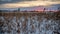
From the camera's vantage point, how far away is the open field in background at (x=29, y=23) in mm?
1213

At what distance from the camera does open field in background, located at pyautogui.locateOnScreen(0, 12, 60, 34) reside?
3.98ft

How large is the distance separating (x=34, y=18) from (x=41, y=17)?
2.3 inches

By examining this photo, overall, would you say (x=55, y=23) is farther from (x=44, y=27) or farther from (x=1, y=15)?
(x=1, y=15)

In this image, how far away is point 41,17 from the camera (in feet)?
4.00

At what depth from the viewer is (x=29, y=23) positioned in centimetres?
124

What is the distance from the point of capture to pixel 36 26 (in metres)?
1.24

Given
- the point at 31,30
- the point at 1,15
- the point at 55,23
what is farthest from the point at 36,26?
the point at 1,15

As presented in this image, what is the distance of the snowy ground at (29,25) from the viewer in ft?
4.02

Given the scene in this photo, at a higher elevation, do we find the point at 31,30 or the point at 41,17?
the point at 41,17

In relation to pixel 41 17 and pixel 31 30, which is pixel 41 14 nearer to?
pixel 41 17

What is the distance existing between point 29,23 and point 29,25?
0.06 feet

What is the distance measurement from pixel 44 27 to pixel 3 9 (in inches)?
14.4

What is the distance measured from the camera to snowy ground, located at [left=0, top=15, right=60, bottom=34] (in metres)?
1.23

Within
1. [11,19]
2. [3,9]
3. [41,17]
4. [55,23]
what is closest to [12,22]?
[11,19]
